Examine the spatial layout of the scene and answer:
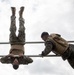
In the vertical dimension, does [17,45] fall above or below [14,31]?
below

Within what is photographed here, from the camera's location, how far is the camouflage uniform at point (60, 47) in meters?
6.75

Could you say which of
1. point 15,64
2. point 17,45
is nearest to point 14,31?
point 17,45

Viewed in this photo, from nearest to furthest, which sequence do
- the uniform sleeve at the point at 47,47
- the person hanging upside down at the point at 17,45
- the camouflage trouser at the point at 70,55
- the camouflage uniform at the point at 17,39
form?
the uniform sleeve at the point at 47,47 < the camouflage trouser at the point at 70,55 < the person hanging upside down at the point at 17,45 < the camouflage uniform at the point at 17,39

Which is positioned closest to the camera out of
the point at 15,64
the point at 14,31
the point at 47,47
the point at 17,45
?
the point at 47,47

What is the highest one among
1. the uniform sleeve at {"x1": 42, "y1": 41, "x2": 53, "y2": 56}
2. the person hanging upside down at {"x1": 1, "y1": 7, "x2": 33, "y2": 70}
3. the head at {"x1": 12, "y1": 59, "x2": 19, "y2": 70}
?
the uniform sleeve at {"x1": 42, "y1": 41, "x2": 53, "y2": 56}

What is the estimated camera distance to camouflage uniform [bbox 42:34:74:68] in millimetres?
6750

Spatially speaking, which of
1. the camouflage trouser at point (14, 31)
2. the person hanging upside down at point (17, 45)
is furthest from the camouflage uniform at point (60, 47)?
the camouflage trouser at point (14, 31)

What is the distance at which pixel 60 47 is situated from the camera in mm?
6836

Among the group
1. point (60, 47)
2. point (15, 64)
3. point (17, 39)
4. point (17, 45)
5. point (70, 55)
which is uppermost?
point (60, 47)

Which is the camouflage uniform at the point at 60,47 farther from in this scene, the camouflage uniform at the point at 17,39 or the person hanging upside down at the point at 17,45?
the camouflage uniform at the point at 17,39

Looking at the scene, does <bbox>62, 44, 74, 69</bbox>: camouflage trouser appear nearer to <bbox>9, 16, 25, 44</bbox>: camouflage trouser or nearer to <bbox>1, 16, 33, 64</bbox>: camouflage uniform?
<bbox>1, 16, 33, 64</bbox>: camouflage uniform

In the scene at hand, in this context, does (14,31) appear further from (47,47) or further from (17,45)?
(47,47)

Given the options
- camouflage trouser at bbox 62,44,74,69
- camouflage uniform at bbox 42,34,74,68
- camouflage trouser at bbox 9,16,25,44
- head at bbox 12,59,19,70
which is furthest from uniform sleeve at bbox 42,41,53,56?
camouflage trouser at bbox 9,16,25,44

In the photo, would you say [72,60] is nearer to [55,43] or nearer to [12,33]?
[55,43]
